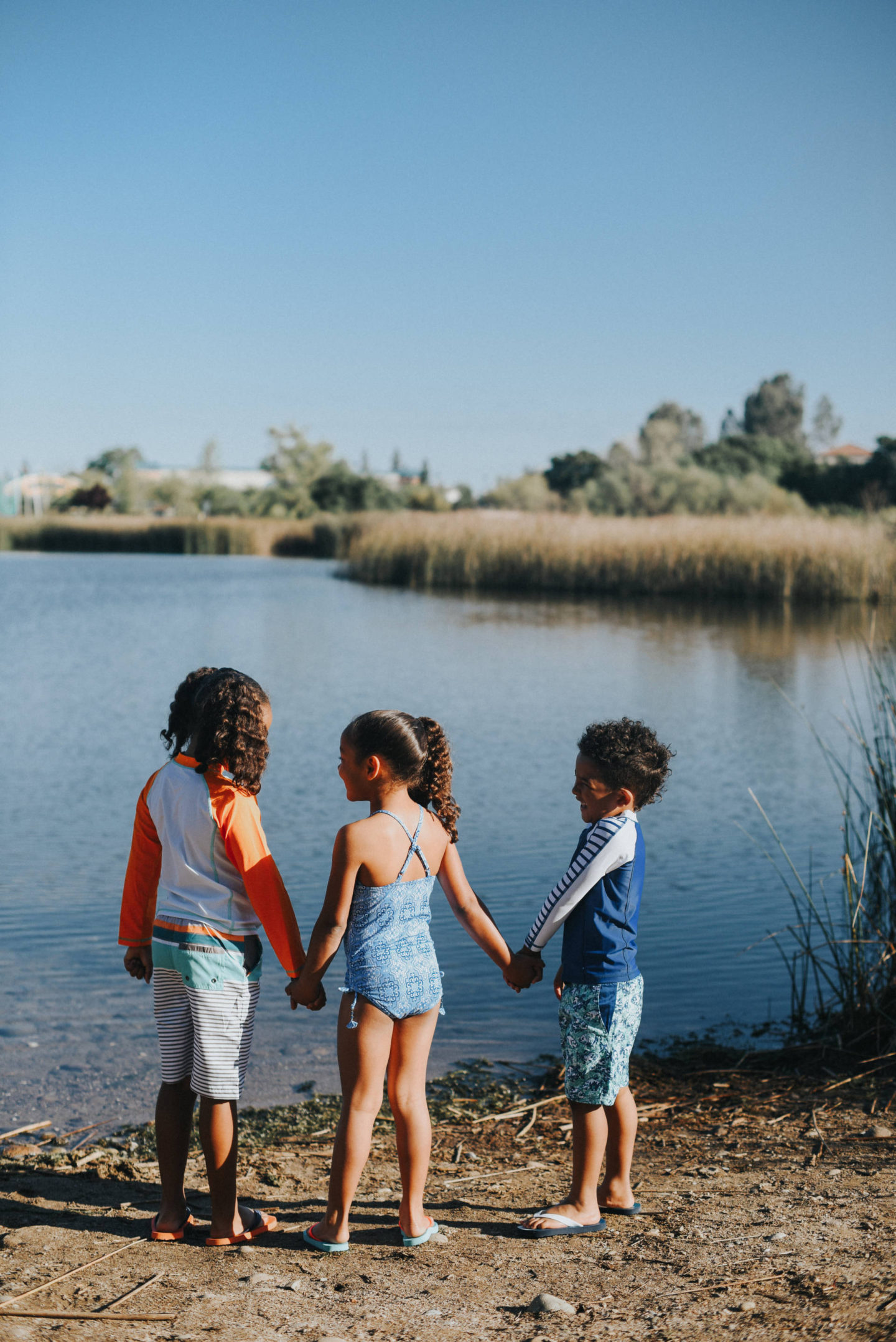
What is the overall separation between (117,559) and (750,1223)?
42.6 metres

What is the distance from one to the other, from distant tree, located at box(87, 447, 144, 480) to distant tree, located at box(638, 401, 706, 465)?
37.4 m

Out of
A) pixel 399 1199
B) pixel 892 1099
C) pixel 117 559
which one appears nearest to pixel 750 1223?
pixel 399 1199

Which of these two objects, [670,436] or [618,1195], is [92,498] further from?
[618,1195]

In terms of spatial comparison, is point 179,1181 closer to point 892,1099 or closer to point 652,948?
point 892,1099

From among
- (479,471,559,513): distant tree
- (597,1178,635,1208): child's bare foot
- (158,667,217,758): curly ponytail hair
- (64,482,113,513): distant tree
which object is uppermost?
(64,482,113,513): distant tree

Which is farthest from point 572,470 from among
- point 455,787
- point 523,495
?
point 455,787

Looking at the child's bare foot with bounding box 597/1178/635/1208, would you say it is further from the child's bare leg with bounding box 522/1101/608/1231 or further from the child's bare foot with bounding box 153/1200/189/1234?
the child's bare foot with bounding box 153/1200/189/1234

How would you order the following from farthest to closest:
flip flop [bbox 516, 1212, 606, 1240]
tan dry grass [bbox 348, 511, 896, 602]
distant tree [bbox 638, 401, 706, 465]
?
distant tree [bbox 638, 401, 706, 465] → tan dry grass [bbox 348, 511, 896, 602] → flip flop [bbox 516, 1212, 606, 1240]

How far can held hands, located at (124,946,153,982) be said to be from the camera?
2.73 meters

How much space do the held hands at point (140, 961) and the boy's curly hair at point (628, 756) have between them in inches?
43.1

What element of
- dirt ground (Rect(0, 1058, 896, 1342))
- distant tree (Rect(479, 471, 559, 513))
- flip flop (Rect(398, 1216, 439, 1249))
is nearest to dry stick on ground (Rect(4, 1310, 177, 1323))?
dirt ground (Rect(0, 1058, 896, 1342))

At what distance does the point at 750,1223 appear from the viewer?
268 cm

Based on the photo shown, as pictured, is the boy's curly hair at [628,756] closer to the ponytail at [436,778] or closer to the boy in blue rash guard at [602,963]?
the boy in blue rash guard at [602,963]

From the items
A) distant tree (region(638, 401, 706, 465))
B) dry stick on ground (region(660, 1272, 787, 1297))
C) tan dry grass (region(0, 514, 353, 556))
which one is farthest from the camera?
distant tree (region(638, 401, 706, 465))
